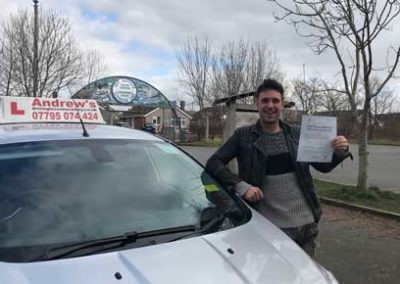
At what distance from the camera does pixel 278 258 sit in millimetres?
2730

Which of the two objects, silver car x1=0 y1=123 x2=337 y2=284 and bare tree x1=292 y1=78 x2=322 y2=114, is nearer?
silver car x1=0 y1=123 x2=337 y2=284

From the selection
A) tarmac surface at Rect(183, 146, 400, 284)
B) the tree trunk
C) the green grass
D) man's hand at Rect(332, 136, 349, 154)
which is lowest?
tarmac surface at Rect(183, 146, 400, 284)

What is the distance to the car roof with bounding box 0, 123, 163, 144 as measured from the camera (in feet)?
11.0

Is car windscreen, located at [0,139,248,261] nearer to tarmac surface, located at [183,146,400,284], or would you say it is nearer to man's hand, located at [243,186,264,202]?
man's hand, located at [243,186,264,202]

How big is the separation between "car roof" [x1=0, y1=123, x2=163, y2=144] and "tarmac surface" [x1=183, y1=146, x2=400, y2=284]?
2745 millimetres

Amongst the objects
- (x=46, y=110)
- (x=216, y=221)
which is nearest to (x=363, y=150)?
(x=46, y=110)

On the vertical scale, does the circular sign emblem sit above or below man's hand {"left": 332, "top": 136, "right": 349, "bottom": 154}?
above

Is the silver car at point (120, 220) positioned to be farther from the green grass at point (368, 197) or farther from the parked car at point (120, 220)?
the green grass at point (368, 197)

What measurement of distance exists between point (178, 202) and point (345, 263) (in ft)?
10.6

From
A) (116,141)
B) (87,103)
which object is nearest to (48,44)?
(87,103)

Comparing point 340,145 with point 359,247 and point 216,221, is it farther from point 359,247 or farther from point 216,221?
point 359,247

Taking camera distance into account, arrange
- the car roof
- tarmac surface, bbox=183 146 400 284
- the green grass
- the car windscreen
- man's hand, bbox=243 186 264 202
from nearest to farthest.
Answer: the car windscreen → the car roof → man's hand, bbox=243 186 264 202 → tarmac surface, bbox=183 146 400 284 → the green grass

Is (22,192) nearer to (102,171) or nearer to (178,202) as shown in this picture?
(102,171)

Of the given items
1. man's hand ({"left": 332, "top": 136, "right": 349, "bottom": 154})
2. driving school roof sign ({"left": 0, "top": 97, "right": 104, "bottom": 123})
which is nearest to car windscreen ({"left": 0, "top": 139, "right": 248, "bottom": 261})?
man's hand ({"left": 332, "top": 136, "right": 349, "bottom": 154})
